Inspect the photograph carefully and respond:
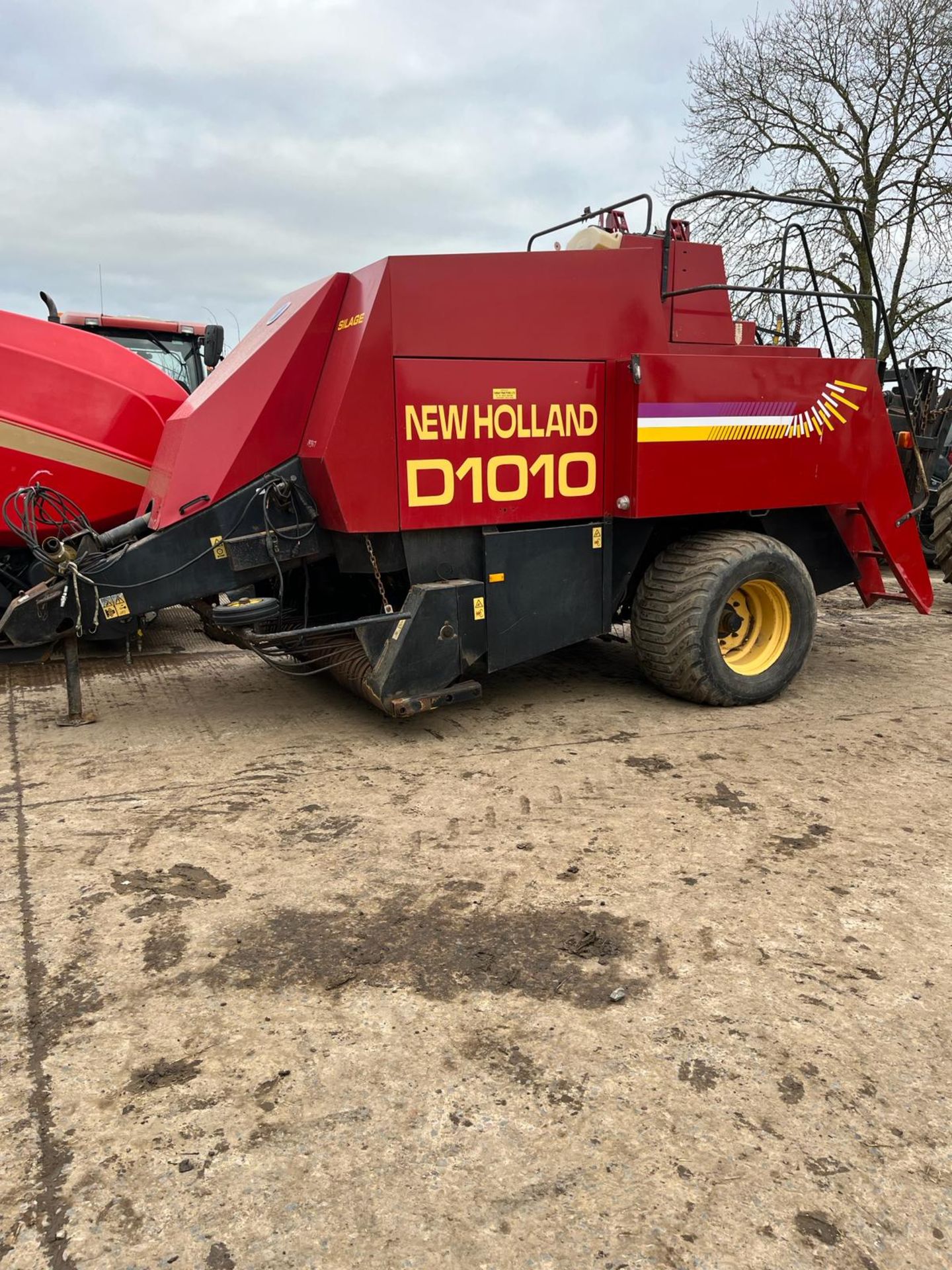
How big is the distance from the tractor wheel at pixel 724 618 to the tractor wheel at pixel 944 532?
308 centimetres

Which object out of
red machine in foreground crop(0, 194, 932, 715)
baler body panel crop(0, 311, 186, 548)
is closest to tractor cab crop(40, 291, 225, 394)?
baler body panel crop(0, 311, 186, 548)

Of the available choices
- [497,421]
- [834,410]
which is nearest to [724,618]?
[834,410]

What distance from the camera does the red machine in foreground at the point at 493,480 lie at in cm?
418

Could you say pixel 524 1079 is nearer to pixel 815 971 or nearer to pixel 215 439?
pixel 815 971

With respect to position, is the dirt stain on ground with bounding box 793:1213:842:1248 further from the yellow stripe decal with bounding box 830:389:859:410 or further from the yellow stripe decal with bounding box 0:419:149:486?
the yellow stripe decal with bounding box 0:419:149:486

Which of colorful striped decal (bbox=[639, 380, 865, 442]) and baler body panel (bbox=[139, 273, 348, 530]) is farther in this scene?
colorful striped decal (bbox=[639, 380, 865, 442])

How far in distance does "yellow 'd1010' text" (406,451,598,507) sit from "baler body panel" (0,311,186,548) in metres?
2.52

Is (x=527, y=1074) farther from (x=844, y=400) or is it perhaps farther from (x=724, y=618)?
(x=844, y=400)

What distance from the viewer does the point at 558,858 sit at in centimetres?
321

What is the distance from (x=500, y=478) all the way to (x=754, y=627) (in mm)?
1825

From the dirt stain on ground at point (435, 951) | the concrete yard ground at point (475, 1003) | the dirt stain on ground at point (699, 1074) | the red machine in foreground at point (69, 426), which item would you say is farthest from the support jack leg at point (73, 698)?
the dirt stain on ground at point (699, 1074)

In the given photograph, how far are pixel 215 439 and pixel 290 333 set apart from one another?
0.60 m

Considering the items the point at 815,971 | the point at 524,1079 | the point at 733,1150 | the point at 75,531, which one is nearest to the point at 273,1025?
the point at 524,1079

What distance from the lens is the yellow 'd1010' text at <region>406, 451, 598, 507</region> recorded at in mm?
4211
